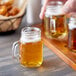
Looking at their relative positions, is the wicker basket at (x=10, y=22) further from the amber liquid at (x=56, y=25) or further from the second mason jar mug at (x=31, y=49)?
the second mason jar mug at (x=31, y=49)

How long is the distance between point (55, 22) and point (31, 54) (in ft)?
0.82

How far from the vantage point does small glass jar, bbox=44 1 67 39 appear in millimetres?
1054

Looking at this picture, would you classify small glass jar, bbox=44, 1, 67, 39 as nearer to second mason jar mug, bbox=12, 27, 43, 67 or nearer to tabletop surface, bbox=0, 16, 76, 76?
tabletop surface, bbox=0, 16, 76, 76

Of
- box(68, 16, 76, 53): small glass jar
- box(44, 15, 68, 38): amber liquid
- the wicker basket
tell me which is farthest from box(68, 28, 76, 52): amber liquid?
the wicker basket

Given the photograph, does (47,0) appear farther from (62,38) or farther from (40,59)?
(40,59)

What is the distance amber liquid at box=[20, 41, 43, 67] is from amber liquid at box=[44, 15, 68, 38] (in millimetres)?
219

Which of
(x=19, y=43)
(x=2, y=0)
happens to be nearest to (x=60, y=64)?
(x=19, y=43)

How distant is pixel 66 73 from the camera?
0.84 metres

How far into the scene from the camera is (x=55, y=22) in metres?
1.06

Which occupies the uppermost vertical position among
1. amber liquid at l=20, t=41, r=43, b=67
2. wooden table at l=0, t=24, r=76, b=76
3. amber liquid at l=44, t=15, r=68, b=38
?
amber liquid at l=44, t=15, r=68, b=38

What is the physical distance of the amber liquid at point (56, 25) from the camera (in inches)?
41.8

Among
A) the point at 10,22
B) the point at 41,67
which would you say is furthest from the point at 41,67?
the point at 10,22

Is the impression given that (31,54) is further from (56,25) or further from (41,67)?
(56,25)

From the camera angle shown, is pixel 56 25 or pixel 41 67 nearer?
pixel 41 67
